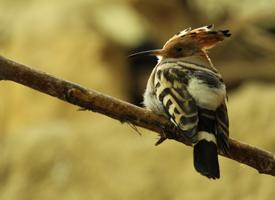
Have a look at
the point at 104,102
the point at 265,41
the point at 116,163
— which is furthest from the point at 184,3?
the point at 104,102

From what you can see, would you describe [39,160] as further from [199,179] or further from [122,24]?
[122,24]

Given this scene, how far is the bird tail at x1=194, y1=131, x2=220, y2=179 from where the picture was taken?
2.98 m

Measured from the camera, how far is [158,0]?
25.1 feet

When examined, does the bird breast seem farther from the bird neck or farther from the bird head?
the bird head

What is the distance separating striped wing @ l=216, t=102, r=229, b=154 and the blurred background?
248 centimetres

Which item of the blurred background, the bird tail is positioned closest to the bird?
the bird tail

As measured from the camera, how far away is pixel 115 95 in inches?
291

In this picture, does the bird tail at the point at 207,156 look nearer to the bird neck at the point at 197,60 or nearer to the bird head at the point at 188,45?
the bird neck at the point at 197,60

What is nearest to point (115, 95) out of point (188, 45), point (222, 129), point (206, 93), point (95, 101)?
point (188, 45)

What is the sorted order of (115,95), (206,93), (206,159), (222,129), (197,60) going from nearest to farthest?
(206,159)
(222,129)
(206,93)
(197,60)
(115,95)

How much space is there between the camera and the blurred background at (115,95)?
19.5ft

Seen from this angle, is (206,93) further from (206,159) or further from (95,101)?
(95,101)

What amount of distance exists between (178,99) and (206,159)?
13.4 inches

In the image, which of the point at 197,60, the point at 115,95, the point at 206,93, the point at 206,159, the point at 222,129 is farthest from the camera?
the point at 115,95
